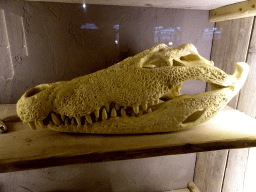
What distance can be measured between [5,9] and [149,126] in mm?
793

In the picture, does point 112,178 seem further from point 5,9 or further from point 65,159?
point 5,9

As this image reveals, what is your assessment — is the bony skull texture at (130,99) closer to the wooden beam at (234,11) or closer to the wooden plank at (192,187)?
the wooden beam at (234,11)

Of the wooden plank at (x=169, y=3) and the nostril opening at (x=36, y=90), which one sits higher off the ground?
the wooden plank at (x=169, y=3)

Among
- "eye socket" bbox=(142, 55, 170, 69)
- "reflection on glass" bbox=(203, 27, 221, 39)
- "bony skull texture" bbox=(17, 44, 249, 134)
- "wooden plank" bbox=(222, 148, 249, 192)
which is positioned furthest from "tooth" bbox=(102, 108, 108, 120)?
"wooden plank" bbox=(222, 148, 249, 192)

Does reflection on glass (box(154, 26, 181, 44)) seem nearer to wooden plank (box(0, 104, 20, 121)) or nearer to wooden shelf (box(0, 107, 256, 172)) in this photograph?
wooden shelf (box(0, 107, 256, 172))

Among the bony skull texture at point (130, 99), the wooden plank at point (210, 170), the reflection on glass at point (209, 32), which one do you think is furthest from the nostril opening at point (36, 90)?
the wooden plank at point (210, 170)

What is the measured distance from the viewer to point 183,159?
141 cm

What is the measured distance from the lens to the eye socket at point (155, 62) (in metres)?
0.78

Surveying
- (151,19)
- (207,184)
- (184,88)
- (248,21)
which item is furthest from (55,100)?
(207,184)

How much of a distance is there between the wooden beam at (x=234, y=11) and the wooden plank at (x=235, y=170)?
712 millimetres

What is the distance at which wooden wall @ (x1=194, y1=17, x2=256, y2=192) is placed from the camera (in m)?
0.97

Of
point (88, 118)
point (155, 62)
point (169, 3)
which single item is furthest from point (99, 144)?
point (169, 3)

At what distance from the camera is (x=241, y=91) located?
1052 mm

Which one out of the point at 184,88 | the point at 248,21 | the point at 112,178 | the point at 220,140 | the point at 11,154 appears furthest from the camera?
the point at 112,178
